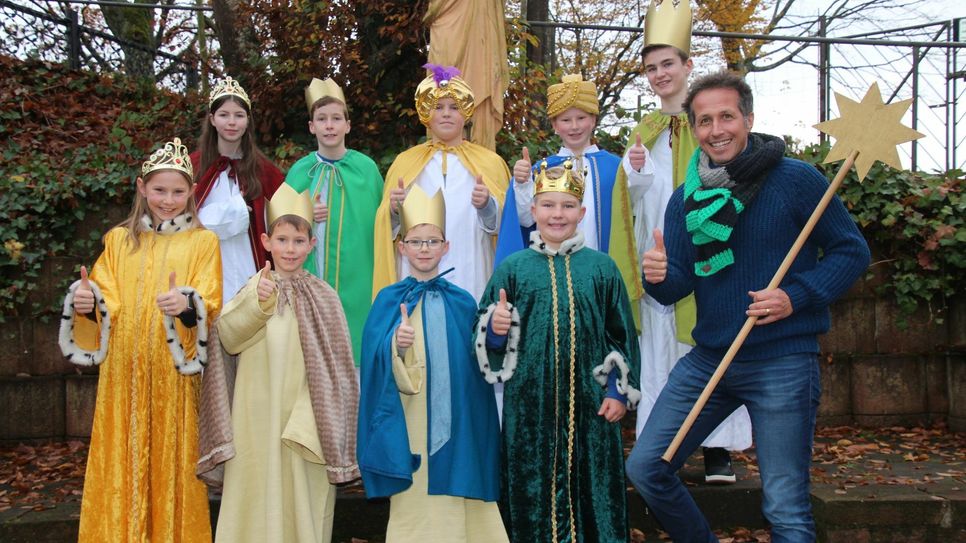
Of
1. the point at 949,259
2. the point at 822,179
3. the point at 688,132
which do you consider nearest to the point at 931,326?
the point at 949,259

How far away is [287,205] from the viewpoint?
3.99 metres

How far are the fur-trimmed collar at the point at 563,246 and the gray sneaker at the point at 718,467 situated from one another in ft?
5.20

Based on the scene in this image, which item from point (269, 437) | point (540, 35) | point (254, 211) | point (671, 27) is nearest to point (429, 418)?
point (269, 437)

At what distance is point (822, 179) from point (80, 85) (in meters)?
10.2

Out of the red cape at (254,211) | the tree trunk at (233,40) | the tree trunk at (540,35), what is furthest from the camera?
the tree trunk at (540,35)

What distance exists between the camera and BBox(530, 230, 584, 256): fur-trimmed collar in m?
3.75

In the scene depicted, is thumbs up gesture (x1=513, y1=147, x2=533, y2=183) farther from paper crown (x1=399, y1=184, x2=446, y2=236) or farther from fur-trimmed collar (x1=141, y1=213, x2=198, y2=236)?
fur-trimmed collar (x1=141, y1=213, x2=198, y2=236)

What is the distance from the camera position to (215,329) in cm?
386

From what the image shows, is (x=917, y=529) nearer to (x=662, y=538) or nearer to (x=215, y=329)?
(x=662, y=538)

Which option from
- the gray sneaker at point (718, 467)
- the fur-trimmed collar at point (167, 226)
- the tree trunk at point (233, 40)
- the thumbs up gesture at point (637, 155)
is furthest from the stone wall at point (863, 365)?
the tree trunk at point (233, 40)

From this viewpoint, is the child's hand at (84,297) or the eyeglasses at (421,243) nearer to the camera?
the child's hand at (84,297)

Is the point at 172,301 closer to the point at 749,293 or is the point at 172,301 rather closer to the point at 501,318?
the point at 501,318

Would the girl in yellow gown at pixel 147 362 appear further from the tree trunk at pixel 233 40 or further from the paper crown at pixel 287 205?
the tree trunk at pixel 233 40

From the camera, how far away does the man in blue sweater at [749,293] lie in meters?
3.12
